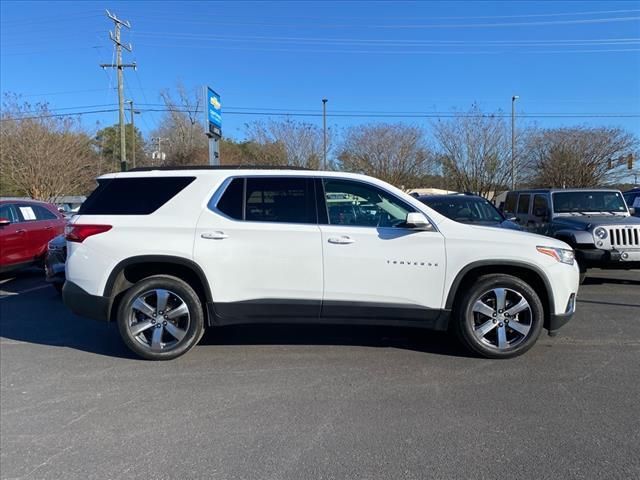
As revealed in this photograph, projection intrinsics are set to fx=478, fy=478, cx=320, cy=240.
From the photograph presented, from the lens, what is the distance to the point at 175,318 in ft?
15.4

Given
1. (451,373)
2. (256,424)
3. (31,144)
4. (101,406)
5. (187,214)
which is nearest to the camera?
(256,424)

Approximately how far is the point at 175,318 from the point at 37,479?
2000mm

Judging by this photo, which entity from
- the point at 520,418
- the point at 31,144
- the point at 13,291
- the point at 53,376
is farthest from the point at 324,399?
the point at 31,144

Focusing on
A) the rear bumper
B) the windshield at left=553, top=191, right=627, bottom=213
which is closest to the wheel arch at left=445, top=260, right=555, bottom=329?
the rear bumper

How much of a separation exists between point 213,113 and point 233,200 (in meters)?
11.8

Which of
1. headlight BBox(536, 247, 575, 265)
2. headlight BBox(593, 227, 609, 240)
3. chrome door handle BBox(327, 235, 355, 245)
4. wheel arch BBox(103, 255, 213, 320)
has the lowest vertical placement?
wheel arch BBox(103, 255, 213, 320)

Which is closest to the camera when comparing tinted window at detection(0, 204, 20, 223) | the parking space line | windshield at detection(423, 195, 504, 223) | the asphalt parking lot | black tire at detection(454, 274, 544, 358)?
the asphalt parking lot

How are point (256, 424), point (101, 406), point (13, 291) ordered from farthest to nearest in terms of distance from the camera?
point (13, 291) → point (101, 406) → point (256, 424)

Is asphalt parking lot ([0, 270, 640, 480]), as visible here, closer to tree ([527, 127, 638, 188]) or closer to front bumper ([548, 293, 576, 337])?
front bumper ([548, 293, 576, 337])

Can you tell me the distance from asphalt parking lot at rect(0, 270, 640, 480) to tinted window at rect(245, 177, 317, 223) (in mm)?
1408

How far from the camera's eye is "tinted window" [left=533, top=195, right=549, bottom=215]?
9.55 m

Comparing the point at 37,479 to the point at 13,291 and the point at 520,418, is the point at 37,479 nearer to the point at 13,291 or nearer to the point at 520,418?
the point at 520,418

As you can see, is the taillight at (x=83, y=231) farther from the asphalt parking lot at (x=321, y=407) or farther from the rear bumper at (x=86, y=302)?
the asphalt parking lot at (x=321, y=407)

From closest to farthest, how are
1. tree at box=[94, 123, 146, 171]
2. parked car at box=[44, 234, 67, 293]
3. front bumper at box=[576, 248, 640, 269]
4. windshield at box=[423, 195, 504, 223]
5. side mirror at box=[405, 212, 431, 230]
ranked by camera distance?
side mirror at box=[405, 212, 431, 230] → parked car at box=[44, 234, 67, 293] → front bumper at box=[576, 248, 640, 269] → windshield at box=[423, 195, 504, 223] → tree at box=[94, 123, 146, 171]
